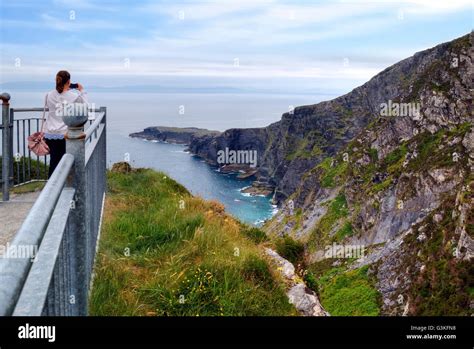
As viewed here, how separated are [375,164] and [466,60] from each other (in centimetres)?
2434

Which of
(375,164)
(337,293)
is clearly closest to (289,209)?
(375,164)

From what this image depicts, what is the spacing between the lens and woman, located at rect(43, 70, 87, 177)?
9.05m

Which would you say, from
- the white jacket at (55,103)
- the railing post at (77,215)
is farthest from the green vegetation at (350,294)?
the railing post at (77,215)

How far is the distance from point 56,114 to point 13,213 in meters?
3.02

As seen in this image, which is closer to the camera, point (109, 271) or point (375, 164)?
point (109, 271)

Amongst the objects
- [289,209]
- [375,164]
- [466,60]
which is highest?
[466,60]

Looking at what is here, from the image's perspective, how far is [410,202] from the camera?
70.6 metres

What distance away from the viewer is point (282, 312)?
7.00 metres

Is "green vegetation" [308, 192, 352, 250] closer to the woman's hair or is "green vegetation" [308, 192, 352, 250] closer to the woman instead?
the woman

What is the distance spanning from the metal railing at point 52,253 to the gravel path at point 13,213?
435 centimetres

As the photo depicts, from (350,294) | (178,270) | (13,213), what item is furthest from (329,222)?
(178,270)

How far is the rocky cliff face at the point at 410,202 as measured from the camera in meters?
45.8

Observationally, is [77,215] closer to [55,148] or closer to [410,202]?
[55,148]
